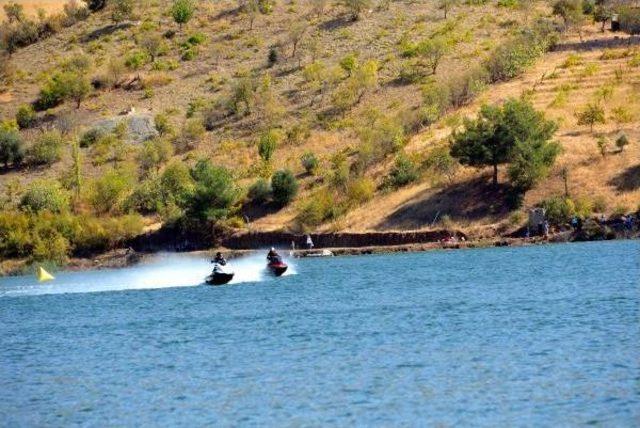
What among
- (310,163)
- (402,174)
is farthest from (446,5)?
(402,174)

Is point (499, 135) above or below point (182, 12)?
below

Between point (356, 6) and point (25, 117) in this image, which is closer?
point (25, 117)

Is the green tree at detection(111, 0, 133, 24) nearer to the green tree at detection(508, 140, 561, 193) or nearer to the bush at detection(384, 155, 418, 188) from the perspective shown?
the bush at detection(384, 155, 418, 188)

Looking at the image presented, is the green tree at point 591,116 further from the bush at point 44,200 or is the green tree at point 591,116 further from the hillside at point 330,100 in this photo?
the bush at point 44,200

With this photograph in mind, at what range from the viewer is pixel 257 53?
134500mm

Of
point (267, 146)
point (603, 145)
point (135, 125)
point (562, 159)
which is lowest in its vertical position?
point (562, 159)

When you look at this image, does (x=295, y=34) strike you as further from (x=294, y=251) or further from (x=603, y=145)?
(x=603, y=145)

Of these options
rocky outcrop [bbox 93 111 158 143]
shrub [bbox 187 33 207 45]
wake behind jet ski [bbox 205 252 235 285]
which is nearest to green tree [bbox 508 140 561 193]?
wake behind jet ski [bbox 205 252 235 285]

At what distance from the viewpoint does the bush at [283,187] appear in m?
95.3

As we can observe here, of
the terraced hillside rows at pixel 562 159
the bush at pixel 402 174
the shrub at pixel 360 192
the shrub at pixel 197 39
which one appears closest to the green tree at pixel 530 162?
the terraced hillside rows at pixel 562 159

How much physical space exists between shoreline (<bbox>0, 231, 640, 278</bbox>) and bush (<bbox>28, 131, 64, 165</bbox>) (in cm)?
2193

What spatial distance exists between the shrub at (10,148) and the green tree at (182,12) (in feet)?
115

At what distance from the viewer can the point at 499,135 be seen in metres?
85.2

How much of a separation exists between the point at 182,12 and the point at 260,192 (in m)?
55.2
